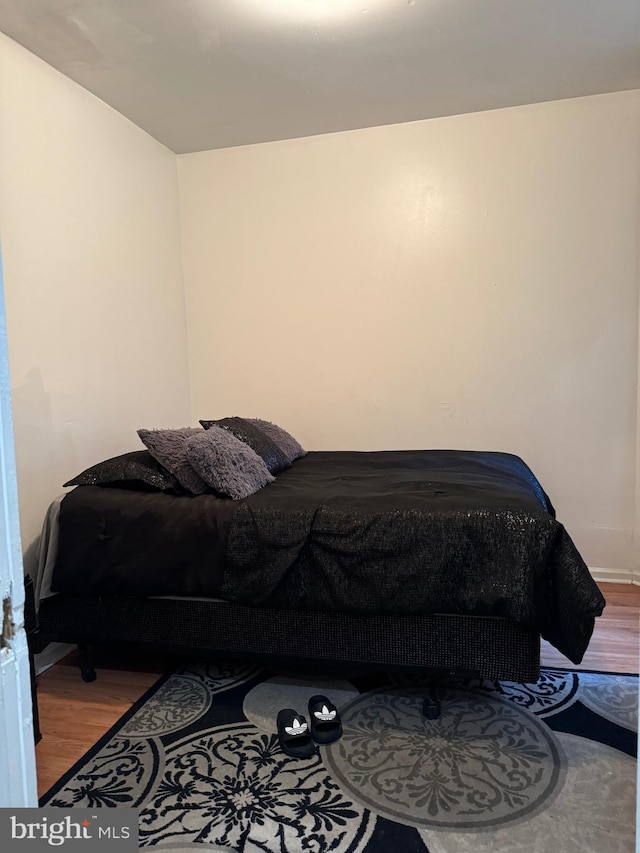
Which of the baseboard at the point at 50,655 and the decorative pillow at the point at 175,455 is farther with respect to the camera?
the baseboard at the point at 50,655

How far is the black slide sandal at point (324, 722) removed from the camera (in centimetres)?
180

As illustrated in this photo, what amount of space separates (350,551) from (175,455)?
0.84 m

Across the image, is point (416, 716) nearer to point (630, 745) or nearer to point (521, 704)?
point (521, 704)

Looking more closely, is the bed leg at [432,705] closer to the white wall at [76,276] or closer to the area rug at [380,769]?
the area rug at [380,769]

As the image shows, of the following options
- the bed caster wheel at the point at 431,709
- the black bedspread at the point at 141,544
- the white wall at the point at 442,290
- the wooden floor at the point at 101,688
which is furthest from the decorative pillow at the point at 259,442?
the bed caster wheel at the point at 431,709

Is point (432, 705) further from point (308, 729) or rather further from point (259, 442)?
point (259, 442)

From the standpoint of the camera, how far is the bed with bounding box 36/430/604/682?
1.78 m

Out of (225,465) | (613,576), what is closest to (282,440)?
(225,465)

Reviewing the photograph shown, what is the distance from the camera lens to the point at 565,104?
3029 mm

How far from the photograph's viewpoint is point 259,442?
272cm

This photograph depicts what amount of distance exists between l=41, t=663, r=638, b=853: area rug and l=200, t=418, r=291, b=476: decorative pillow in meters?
0.94

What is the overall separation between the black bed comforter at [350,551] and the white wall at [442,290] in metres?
1.15

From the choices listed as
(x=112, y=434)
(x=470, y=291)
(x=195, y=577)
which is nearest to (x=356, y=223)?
(x=470, y=291)
